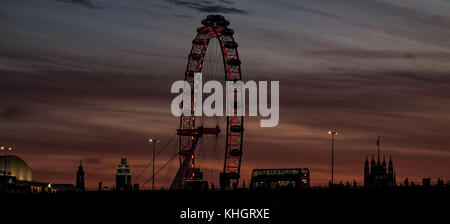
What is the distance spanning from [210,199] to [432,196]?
108 ft

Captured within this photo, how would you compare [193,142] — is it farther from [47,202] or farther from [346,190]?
[346,190]

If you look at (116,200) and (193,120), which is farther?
(193,120)

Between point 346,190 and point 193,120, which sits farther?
point 193,120

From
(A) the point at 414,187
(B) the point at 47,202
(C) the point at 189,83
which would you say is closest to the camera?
(A) the point at 414,187

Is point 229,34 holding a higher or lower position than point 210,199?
higher

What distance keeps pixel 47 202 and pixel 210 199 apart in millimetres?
26514

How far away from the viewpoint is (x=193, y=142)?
16412 centimetres
